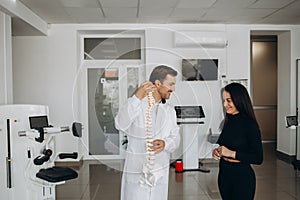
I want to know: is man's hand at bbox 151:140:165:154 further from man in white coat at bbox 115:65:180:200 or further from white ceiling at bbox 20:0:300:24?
white ceiling at bbox 20:0:300:24

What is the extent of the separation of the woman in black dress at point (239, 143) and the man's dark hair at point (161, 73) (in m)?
0.96

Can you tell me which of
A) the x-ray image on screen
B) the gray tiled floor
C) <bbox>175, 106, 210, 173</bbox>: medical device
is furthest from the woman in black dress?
the gray tiled floor

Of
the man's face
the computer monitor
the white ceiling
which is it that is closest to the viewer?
the man's face

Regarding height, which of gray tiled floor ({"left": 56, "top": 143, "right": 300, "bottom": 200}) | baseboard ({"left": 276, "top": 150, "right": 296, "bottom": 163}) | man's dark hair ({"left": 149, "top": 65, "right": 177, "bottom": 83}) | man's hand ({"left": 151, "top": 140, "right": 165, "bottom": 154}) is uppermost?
man's dark hair ({"left": 149, "top": 65, "right": 177, "bottom": 83})

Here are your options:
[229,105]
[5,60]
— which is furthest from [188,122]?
[5,60]

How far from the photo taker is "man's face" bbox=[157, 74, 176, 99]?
55.1 inches

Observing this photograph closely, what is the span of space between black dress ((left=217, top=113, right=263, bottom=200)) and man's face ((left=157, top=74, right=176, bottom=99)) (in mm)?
1002

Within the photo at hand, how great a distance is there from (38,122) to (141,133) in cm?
212

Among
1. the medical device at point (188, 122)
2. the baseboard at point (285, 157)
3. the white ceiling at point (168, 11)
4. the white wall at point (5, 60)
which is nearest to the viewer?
A: the medical device at point (188, 122)

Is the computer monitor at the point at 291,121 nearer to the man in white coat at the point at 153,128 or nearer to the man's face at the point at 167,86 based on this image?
the man in white coat at the point at 153,128

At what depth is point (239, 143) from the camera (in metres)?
2.28

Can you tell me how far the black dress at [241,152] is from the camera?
223 cm

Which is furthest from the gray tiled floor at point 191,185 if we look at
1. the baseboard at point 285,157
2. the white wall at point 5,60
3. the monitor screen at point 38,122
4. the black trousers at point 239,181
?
the black trousers at point 239,181

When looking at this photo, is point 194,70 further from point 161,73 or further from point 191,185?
point 191,185
